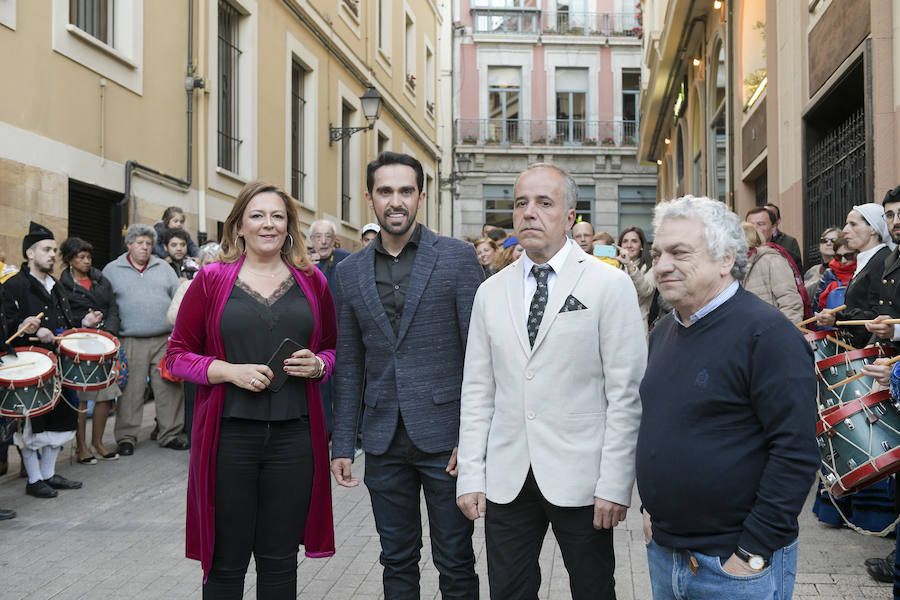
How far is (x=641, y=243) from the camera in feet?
30.8

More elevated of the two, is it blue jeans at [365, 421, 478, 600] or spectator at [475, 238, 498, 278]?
spectator at [475, 238, 498, 278]

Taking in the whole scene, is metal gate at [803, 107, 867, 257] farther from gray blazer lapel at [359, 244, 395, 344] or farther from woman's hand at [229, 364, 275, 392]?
woman's hand at [229, 364, 275, 392]

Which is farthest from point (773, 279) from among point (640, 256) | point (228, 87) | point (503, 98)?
point (503, 98)

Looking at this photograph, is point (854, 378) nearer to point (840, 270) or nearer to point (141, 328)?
point (840, 270)

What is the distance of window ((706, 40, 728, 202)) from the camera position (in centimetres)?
1789

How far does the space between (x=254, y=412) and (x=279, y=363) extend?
9.1 inches

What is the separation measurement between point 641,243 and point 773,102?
4.48 m

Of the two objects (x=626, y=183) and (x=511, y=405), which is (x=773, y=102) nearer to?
(x=511, y=405)

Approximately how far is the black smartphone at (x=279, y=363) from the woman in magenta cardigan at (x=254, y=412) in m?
0.03

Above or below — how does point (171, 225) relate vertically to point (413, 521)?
above

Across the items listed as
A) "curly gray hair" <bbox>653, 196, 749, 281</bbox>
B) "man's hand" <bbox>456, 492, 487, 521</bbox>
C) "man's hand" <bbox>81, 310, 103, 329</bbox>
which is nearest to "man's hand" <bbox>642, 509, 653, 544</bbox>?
"man's hand" <bbox>456, 492, 487, 521</bbox>

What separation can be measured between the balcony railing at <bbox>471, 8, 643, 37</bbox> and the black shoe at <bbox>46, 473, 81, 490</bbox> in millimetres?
30198

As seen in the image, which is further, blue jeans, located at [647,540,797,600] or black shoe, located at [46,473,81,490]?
black shoe, located at [46,473,81,490]

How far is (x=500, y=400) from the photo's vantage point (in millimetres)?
3271
